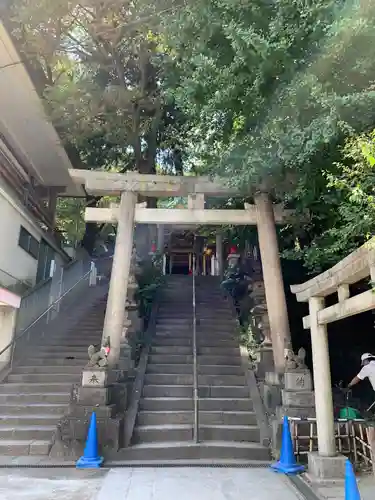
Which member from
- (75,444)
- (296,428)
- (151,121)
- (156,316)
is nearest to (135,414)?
(75,444)

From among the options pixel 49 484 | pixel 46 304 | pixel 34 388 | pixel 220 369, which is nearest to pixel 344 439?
pixel 220 369

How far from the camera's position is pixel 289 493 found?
5.06m

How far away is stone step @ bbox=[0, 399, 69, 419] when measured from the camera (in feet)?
25.8

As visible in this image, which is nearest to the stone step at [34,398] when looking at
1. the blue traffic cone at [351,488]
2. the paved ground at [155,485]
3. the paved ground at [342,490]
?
the paved ground at [155,485]

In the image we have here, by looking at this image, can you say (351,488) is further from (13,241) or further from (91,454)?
(13,241)

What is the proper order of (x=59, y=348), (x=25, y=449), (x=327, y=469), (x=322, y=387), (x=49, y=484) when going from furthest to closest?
1. (x=59, y=348)
2. (x=25, y=449)
3. (x=322, y=387)
4. (x=327, y=469)
5. (x=49, y=484)

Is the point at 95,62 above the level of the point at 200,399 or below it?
above

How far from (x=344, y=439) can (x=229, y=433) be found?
2053 mm

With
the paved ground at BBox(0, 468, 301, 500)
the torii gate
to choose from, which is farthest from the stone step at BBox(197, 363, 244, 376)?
the paved ground at BBox(0, 468, 301, 500)

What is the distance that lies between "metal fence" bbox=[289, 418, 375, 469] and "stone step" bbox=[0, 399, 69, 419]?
14.4 feet

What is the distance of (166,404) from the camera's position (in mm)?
8211

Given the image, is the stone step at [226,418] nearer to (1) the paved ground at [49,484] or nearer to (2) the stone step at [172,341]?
(1) the paved ground at [49,484]

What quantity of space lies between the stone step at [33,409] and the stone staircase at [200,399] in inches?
63.3

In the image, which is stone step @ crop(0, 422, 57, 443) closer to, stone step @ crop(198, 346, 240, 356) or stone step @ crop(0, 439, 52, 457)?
stone step @ crop(0, 439, 52, 457)
